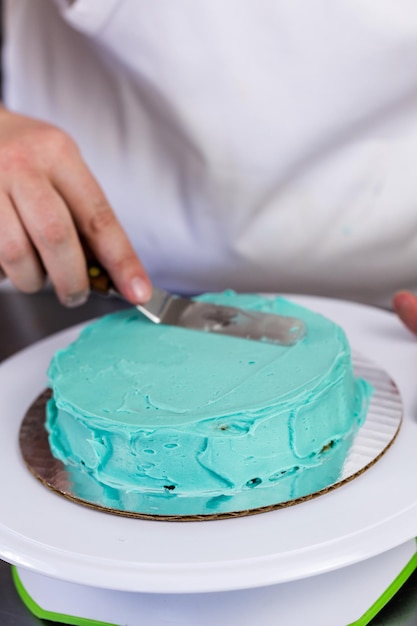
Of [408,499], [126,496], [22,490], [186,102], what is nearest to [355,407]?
[408,499]

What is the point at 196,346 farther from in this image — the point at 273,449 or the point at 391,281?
the point at 391,281

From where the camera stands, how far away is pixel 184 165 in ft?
5.68

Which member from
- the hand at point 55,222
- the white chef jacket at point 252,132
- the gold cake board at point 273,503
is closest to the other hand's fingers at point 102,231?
the hand at point 55,222

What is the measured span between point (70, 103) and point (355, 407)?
1.10 meters

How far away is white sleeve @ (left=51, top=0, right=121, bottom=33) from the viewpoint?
155cm

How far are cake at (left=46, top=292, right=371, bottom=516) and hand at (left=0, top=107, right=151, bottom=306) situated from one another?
0.67 ft

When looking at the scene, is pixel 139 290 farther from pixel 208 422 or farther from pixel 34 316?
pixel 34 316

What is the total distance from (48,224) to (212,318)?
0.32 meters

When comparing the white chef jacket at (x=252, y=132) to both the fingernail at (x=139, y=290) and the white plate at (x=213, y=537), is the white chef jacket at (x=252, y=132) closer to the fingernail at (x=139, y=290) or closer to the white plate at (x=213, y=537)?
the fingernail at (x=139, y=290)

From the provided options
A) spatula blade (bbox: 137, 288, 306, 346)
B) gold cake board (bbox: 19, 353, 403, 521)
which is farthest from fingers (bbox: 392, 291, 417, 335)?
spatula blade (bbox: 137, 288, 306, 346)

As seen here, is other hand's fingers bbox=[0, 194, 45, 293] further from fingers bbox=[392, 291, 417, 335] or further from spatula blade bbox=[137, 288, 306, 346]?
fingers bbox=[392, 291, 417, 335]

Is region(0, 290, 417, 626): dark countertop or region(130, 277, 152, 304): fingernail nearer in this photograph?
region(130, 277, 152, 304): fingernail

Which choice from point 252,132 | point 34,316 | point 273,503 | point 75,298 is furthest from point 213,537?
point 34,316

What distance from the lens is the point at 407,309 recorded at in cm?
136
